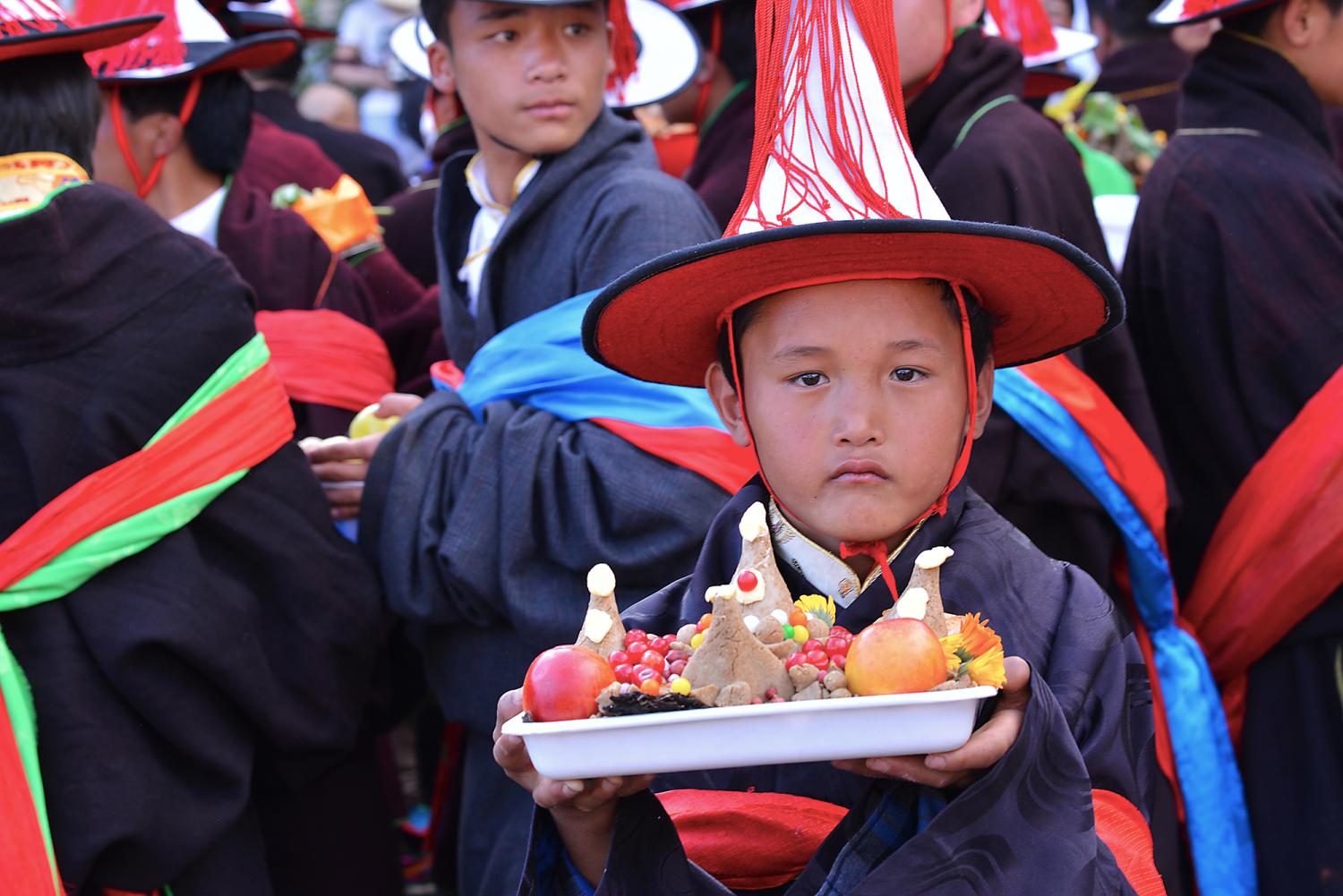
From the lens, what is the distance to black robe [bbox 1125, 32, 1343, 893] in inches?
129

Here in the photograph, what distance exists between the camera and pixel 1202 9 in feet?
11.6

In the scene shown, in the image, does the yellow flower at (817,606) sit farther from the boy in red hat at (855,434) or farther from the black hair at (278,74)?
the black hair at (278,74)

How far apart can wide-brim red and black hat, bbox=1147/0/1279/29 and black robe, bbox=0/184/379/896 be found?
2150 millimetres

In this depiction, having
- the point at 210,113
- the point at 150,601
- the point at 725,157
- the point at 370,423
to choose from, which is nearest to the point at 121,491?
Answer: the point at 150,601

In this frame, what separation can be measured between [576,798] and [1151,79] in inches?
214

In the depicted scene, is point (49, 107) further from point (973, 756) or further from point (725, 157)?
point (973, 756)

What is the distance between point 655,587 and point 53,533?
1124mm

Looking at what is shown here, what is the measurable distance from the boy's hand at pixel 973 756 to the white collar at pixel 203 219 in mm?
3040

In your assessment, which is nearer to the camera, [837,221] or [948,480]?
[837,221]

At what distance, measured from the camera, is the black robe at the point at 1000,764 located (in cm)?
181

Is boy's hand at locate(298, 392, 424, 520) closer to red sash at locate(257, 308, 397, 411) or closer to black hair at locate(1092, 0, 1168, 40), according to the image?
red sash at locate(257, 308, 397, 411)

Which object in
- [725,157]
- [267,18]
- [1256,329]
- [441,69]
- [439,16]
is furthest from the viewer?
[267,18]

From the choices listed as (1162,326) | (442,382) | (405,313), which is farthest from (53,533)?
(1162,326)

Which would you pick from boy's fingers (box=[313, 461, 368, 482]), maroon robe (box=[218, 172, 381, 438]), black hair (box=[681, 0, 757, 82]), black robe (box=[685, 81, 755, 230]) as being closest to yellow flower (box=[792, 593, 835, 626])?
boy's fingers (box=[313, 461, 368, 482])
